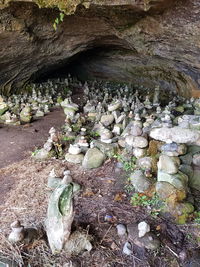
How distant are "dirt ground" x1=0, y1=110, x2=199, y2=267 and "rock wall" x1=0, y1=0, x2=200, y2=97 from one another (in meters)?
2.54

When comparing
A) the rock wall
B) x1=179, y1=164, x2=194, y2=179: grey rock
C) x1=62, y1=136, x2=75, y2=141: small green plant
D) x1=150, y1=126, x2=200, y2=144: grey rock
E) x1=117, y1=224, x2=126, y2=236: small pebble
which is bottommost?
x1=117, y1=224, x2=126, y2=236: small pebble

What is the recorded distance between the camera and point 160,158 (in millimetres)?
3119

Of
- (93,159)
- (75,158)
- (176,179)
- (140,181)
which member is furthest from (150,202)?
(75,158)

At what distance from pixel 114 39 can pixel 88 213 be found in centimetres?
530

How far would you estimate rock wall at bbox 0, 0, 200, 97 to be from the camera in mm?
4043

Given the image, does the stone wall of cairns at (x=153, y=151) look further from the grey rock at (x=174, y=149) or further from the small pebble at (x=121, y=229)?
the small pebble at (x=121, y=229)

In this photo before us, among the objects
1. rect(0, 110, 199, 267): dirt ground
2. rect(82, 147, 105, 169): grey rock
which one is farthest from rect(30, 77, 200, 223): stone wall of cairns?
rect(0, 110, 199, 267): dirt ground

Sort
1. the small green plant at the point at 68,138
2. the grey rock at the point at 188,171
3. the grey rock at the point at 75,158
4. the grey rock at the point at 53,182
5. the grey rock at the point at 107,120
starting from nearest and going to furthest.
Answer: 1. the grey rock at the point at 188,171
2. the grey rock at the point at 53,182
3. the grey rock at the point at 75,158
4. the small green plant at the point at 68,138
5. the grey rock at the point at 107,120

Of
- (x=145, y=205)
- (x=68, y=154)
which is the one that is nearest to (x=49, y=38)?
(x=68, y=154)

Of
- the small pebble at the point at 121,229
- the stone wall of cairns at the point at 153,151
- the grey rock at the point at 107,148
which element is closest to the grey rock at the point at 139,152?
the stone wall of cairns at the point at 153,151

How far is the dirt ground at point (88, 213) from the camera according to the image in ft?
7.07

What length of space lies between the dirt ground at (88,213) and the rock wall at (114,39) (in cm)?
254

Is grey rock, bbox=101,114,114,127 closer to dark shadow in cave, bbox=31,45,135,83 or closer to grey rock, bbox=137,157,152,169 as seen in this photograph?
grey rock, bbox=137,157,152,169

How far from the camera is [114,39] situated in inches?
258
